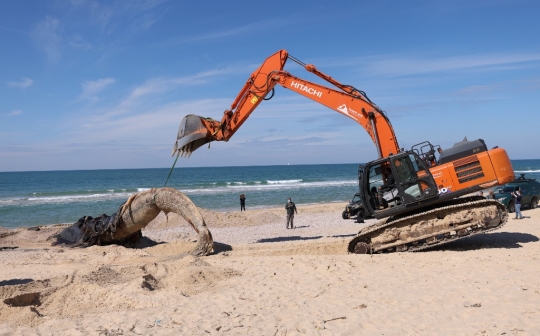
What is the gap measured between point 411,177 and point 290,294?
465 cm

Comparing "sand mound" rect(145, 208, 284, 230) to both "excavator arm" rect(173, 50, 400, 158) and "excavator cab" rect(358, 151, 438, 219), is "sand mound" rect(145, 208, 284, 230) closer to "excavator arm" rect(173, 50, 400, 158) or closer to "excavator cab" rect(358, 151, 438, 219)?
"excavator arm" rect(173, 50, 400, 158)

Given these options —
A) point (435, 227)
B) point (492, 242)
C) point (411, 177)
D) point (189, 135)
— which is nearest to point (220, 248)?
point (189, 135)

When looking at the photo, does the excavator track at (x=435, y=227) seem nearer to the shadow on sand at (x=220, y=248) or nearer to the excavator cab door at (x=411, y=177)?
the excavator cab door at (x=411, y=177)

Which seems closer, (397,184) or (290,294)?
(290,294)

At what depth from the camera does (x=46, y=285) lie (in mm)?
9375

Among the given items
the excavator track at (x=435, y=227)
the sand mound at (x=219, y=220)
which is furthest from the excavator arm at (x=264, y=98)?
the sand mound at (x=219, y=220)

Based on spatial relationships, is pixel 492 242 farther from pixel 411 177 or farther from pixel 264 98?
pixel 264 98

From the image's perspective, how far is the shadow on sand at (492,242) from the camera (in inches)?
475

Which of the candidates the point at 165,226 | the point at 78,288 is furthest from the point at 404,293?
the point at 165,226

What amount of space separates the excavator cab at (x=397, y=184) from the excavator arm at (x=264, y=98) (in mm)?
1191

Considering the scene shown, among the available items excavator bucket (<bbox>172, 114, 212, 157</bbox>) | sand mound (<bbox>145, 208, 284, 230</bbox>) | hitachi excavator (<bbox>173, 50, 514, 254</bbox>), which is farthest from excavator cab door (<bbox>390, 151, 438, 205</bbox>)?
sand mound (<bbox>145, 208, 284, 230</bbox>)

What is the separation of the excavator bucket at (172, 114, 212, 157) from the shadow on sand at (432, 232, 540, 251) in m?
7.24

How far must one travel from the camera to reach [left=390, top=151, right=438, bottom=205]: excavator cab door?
36.8 feet

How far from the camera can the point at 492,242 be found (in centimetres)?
1255
